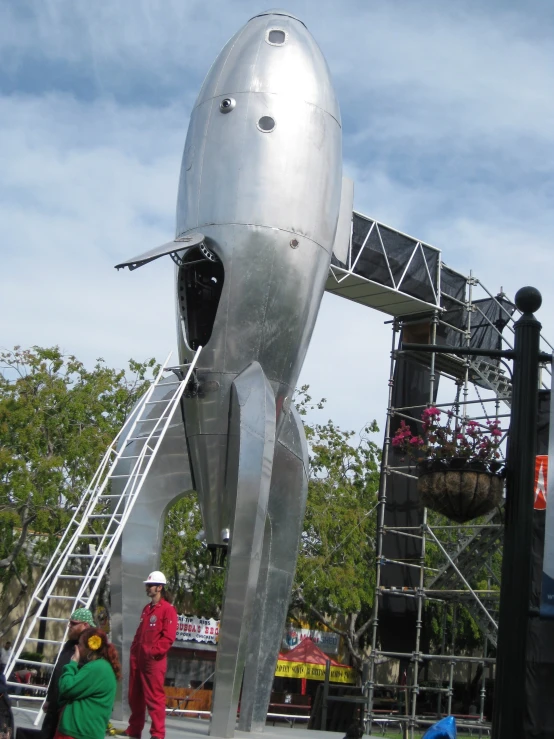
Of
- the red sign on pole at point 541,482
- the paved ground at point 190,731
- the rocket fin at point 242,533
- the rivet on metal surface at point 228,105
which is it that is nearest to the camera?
the paved ground at point 190,731

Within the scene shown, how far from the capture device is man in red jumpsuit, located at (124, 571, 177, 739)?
9.33 m

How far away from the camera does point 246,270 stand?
11.7 metres

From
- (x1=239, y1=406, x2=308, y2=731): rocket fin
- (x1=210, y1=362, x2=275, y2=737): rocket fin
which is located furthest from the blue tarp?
(x1=239, y1=406, x2=308, y2=731): rocket fin

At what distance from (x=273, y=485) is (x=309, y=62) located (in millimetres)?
5070

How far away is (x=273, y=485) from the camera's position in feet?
41.0

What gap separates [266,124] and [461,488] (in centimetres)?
580

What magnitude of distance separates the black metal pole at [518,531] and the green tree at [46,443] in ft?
70.0

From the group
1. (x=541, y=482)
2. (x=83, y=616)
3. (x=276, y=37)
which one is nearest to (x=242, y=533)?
(x=83, y=616)

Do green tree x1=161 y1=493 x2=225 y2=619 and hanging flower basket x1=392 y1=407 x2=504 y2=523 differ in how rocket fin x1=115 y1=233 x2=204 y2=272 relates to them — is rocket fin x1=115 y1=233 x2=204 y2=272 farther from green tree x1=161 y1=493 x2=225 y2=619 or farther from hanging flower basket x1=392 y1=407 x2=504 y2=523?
green tree x1=161 y1=493 x2=225 y2=619

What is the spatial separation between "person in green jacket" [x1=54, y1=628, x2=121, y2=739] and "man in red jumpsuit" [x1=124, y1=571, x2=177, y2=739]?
2626mm

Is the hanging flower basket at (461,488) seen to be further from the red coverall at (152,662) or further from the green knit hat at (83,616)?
the red coverall at (152,662)

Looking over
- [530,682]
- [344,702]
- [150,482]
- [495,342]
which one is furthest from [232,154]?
[495,342]

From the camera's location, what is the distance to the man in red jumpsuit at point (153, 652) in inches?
367

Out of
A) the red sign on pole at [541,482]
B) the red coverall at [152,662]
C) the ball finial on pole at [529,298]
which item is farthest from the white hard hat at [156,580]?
the red sign on pole at [541,482]
